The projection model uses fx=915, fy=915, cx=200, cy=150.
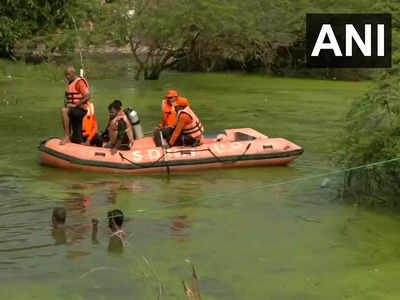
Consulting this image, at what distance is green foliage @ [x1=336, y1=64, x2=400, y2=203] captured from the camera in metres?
10.4

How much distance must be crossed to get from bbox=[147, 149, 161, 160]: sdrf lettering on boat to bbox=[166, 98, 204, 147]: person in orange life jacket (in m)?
0.37

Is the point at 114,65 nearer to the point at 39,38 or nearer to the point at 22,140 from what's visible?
the point at 39,38

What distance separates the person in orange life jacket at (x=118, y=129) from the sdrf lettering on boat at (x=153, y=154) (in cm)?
35

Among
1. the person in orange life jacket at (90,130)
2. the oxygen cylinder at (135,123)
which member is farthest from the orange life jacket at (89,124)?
the oxygen cylinder at (135,123)

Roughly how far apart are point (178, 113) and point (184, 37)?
1590 centimetres

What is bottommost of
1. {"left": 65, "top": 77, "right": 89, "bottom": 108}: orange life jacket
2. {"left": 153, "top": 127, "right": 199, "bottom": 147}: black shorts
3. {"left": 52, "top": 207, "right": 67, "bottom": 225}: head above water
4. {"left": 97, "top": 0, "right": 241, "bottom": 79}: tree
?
{"left": 52, "top": 207, "right": 67, "bottom": 225}: head above water

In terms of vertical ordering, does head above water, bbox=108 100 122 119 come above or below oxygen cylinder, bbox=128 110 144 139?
above

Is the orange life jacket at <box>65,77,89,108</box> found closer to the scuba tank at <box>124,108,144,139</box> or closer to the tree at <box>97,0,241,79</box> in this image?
the scuba tank at <box>124,108,144,139</box>

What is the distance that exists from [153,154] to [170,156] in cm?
25

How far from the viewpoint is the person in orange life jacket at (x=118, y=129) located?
13086 millimetres

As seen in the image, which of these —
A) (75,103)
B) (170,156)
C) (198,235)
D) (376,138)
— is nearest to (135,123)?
(75,103)

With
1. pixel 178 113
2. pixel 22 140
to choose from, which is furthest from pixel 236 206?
pixel 22 140

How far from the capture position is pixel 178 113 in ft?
44.2

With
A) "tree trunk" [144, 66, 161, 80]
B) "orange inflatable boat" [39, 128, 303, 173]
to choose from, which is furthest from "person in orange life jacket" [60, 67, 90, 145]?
"tree trunk" [144, 66, 161, 80]
